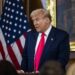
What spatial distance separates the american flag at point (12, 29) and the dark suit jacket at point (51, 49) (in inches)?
49.7

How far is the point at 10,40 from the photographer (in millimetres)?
4844

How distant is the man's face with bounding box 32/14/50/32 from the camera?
3.45 m

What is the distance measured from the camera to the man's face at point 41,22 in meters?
3.45

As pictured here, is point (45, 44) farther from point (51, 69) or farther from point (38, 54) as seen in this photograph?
point (51, 69)

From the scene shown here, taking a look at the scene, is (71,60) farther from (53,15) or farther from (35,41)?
(35,41)

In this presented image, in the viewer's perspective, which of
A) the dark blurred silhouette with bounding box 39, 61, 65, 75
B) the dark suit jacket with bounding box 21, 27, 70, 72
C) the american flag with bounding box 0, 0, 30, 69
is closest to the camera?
the dark blurred silhouette with bounding box 39, 61, 65, 75

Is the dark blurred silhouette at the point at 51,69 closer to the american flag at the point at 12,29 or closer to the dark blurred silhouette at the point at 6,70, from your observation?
the dark blurred silhouette at the point at 6,70

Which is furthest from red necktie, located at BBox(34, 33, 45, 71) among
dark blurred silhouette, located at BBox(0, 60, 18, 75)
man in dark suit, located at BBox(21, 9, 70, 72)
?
dark blurred silhouette, located at BBox(0, 60, 18, 75)

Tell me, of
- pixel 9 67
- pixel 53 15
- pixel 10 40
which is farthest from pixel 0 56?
pixel 9 67

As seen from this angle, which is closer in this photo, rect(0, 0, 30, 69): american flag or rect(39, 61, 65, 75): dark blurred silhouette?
rect(39, 61, 65, 75): dark blurred silhouette

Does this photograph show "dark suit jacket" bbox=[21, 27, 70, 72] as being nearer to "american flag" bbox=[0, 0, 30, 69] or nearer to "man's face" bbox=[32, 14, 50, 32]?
"man's face" bbox=[32, 14, 50, 32]

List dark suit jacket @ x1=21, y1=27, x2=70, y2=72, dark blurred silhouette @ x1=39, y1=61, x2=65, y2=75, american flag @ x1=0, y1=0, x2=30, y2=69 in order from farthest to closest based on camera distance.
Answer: american flag @ x1=0, y1=0, x2=30, y2=69, dark suit jacket @ x1=21, y1=27, x2=70, y2=72, dark blurred silhouette @ x1=39, y1=61, x2=65, y2=75

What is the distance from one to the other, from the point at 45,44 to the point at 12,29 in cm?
150

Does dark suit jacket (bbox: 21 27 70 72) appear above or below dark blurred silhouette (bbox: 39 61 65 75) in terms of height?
below
